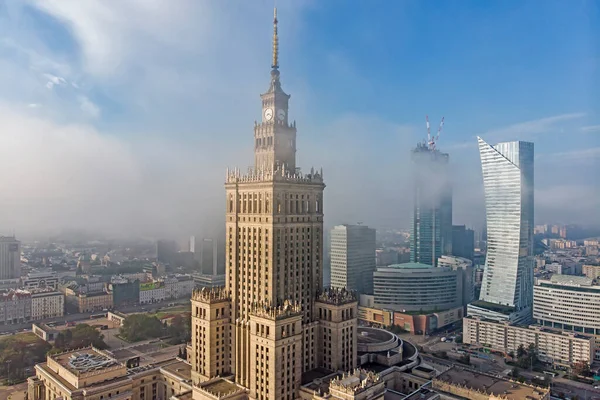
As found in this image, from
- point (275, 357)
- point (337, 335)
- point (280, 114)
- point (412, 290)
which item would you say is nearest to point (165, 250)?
point (412, 290)

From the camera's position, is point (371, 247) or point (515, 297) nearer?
point (515, 297)

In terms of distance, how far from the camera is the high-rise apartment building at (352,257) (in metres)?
116

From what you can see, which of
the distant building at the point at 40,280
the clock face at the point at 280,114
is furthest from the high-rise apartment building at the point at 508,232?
the distant building at the point at 40,280

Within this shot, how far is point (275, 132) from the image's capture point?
43.5 meters

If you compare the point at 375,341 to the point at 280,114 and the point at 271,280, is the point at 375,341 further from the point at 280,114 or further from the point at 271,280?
the point at 280,114

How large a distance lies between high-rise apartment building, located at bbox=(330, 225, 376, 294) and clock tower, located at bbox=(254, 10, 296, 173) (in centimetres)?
7303

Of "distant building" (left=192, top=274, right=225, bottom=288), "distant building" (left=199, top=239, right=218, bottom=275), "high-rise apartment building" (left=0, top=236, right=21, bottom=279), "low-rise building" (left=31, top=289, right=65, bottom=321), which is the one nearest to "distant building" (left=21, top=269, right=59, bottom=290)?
"high-rise apartment building" (left=0, top=236, right=21, bottom=279)

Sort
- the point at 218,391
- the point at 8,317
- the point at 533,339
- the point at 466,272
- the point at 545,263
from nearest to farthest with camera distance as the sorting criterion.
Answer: the point at 218,391 < the point at 533,339 < the point at 8,317 < the point at 466,272 < the point at 545,263

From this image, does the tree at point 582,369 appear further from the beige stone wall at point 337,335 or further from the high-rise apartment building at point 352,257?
the high-rise apartment building at point 352,257

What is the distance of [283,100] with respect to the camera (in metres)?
44.8

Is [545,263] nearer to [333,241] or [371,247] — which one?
[371,247]

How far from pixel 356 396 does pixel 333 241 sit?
85.3 m

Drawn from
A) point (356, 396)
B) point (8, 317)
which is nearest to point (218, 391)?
point (356, 396)

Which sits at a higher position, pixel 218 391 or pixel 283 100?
pixel 283 100
